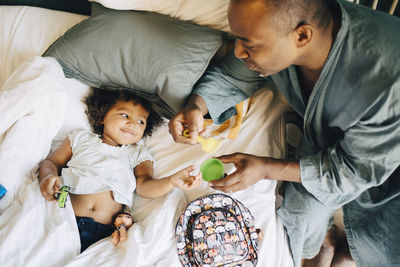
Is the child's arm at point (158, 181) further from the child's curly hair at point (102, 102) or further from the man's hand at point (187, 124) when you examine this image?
the child's curly hair at point (102, 102)

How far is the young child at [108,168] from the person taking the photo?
4.00 feet

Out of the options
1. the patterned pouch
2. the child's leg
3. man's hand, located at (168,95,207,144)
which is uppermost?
man's hand, located at (168,95,207,144)

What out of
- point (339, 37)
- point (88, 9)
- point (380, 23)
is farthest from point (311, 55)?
point (88, 9)

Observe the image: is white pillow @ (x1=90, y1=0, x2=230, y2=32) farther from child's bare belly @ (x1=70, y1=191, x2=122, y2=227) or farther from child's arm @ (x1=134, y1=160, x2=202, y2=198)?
child's bare belly @ (x1=70, y1=191, x2=122, y2=227)

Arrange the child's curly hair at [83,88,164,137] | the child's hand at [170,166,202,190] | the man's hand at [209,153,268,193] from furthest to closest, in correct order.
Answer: the child's curly hair at [83,88,164,137] < the child's hand at [170,166,202,190] < the man's hand at [209,153,268,193]

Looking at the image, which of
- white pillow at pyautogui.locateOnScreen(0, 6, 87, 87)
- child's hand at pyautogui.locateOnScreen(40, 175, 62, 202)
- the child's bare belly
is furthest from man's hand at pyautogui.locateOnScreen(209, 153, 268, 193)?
white pillow at pyautogui.locateOnScreen(0, 6, 87, 87)

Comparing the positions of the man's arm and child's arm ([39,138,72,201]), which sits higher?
the man's arm

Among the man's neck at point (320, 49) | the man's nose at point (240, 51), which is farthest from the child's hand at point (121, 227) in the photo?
the man's neck at point (320, 49)

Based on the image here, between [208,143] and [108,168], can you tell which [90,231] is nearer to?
[108,168]

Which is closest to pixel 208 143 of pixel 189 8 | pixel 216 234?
pixel 216 234

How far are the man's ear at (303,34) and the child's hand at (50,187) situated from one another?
987 mm

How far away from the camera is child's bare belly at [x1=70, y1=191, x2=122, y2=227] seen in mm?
1273

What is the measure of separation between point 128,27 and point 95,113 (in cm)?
40

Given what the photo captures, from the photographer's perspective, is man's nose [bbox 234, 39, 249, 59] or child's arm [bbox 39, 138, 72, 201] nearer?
man's nose [bbox 234, 39, 249, 59]
